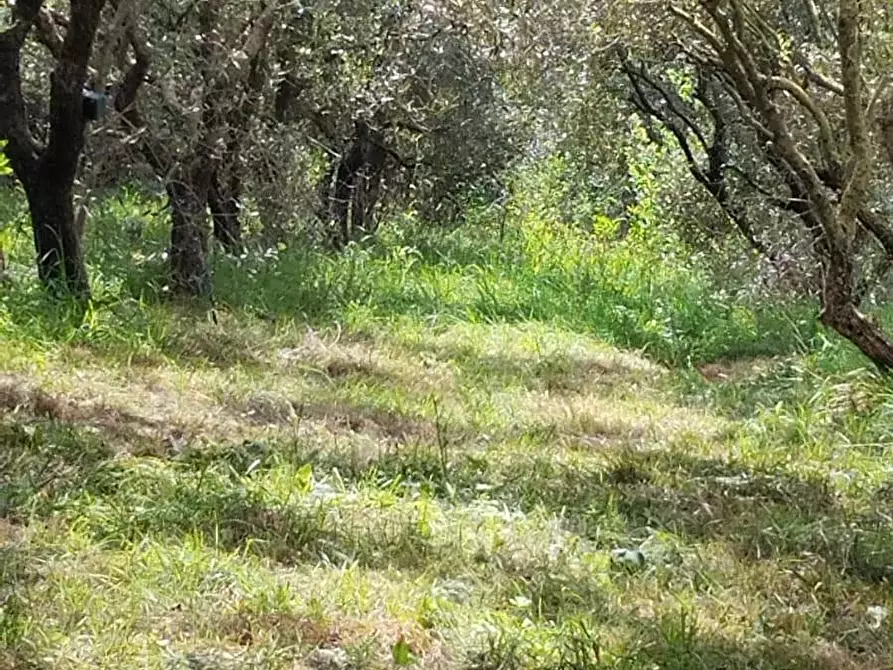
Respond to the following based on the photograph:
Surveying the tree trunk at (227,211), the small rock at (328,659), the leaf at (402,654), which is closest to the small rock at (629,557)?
the leaf at (402,654)

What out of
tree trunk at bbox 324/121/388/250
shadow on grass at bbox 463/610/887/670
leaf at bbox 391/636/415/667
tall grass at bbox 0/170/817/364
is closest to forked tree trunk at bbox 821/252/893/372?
tall grass at bbox 0/170/817/364

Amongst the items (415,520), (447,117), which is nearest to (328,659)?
(415,520)

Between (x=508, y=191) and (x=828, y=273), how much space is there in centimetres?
839

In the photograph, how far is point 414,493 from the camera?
3797mm

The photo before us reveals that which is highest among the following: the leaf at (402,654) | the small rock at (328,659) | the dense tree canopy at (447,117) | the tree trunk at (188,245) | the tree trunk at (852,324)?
the dense tree canopy at (447,117)

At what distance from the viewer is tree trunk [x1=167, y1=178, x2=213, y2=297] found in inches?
264

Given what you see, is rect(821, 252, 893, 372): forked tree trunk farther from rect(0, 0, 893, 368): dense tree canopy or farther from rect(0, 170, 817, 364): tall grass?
rect(0, 170, 817, 364): tall grass

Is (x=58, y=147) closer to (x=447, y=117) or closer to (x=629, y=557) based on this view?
(x=629, y=557)

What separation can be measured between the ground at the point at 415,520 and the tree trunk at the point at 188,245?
94 centimetres

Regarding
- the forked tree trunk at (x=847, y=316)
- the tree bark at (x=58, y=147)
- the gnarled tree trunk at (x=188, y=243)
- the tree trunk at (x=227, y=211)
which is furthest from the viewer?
the tree trunk at (x=227, y=211)

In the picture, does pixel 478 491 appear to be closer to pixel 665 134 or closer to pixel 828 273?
pixel 828 273

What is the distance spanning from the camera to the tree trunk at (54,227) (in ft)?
19.5

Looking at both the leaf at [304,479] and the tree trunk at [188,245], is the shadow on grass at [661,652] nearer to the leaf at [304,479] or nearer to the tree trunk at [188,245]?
the leaf at [304,479]

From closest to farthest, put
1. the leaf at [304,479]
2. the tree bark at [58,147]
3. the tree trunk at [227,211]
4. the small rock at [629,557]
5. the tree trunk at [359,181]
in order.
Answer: the small rock at [629,557], the leaf at [304,479], the tree bark at [58,147], the tree trunk at [227,211], the tree trunk at [359,181]
